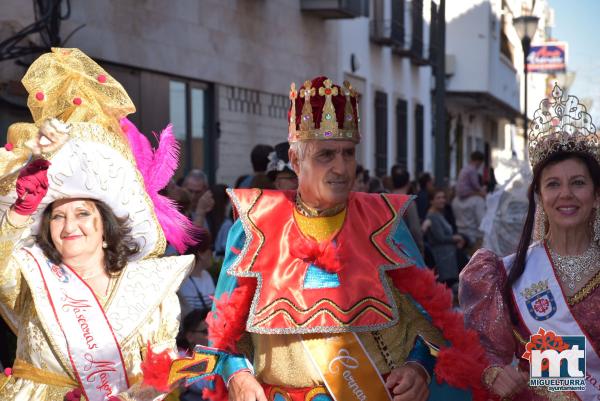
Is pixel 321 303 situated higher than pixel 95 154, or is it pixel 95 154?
pixel 95 154

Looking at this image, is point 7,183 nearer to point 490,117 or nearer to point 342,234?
point 342,234

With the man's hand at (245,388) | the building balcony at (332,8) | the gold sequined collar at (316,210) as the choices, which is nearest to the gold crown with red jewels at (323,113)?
the gold sequined collar at (316,210)

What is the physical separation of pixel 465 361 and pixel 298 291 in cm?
64

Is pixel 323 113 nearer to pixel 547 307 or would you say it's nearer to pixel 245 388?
pixel 245 388

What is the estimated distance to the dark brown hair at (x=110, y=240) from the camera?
4465 millimetres

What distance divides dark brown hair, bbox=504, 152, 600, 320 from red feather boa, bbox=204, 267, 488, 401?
1.14ft

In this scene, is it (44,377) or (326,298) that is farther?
(44,377)

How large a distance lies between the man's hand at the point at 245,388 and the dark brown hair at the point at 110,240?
685 mm

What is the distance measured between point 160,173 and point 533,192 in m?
1.49

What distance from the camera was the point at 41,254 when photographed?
4469 mm

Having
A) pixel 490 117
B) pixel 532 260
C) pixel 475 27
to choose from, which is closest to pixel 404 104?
pixel 475 27

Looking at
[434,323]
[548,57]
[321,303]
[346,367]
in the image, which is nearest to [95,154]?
[321,303]

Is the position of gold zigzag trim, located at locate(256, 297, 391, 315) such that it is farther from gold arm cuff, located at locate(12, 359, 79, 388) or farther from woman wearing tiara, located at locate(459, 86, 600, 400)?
gold arm cuff, located at locate(12, 359, 79, 388)

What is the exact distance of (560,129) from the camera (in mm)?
4680
